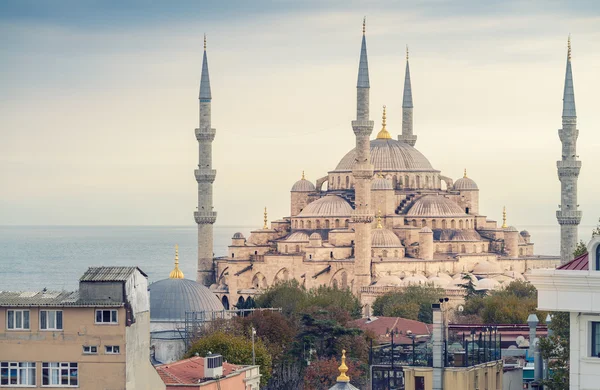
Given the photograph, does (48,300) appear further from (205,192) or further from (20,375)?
(205,192)

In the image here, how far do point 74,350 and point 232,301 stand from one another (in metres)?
59.2

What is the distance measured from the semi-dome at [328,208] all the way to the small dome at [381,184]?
1758 millimetres

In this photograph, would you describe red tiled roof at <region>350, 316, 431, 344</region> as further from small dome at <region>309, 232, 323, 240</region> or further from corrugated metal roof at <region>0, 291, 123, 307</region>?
corrugated metal roof at <region>0, 291, 123, 307</region>

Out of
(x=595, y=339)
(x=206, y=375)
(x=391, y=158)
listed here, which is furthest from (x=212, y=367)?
(x=391, y=158)

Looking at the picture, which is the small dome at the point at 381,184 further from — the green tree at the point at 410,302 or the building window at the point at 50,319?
the building window at the point at 50,319

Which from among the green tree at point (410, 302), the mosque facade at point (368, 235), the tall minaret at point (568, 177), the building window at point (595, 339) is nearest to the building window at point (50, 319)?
the building window at point (595, 339)

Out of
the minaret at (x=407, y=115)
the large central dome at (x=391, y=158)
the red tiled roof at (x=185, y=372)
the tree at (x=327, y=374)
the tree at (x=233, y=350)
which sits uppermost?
the minaret at (x=407, y=115)

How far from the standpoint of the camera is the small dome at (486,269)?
314 ft

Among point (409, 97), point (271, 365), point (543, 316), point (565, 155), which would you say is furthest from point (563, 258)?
point (271, 365)

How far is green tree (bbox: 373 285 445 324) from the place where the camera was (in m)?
78.3

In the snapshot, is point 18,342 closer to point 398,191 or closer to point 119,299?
point 119,299

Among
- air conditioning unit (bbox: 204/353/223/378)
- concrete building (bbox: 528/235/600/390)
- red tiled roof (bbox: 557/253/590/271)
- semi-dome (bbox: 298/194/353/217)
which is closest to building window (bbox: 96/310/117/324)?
air conditioning unit (bbox: 204/353/223/378)

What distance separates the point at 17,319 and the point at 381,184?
67.1 m

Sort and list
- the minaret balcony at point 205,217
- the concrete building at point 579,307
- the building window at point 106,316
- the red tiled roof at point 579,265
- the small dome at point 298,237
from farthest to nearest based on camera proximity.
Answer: the small dome at point 298,237, the minaret balcony at point 205,217, the building window at point 106,316, the red tiled roof at point 579,265, the concrete building at point 579,307
